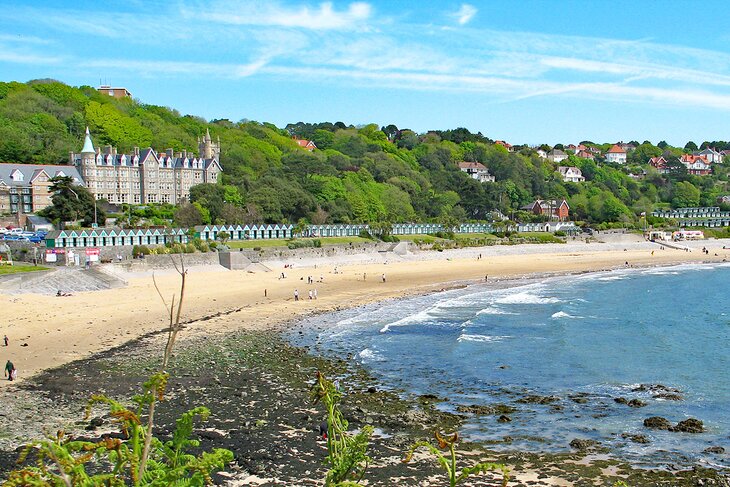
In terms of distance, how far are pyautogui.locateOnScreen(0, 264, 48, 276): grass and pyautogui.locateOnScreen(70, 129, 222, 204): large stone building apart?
36.8 meters

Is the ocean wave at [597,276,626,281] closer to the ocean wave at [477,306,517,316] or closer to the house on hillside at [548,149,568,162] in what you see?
the ocean wave at [477,306,517,316]

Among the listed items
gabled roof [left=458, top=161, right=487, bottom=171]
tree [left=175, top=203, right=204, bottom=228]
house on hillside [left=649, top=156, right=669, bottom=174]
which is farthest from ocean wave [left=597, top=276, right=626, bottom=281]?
house on hillside [left=649, top=156, right=669, bottom=174]

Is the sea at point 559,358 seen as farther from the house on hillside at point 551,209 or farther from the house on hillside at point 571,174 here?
the house on hillside at point 571,174

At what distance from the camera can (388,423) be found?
20109mm

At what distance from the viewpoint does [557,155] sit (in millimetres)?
188375

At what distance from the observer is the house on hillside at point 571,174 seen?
16038 cm

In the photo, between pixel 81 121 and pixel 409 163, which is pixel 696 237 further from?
pixel 81 121

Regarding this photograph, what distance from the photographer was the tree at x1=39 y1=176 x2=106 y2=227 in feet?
211

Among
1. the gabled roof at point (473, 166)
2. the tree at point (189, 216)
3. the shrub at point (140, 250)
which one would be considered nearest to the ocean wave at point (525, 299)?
the shrub at point (140, 250)

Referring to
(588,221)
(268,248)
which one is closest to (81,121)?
(268,248)

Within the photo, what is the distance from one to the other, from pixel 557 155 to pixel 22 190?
476ft

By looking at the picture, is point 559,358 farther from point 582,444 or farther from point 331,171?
point 331,171

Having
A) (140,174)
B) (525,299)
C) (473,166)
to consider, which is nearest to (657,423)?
(525,299)

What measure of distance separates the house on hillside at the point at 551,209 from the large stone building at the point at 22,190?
7590 cm
